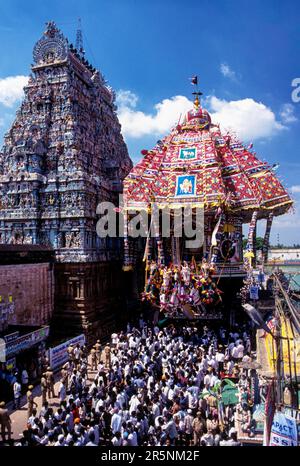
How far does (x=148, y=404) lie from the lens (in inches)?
484

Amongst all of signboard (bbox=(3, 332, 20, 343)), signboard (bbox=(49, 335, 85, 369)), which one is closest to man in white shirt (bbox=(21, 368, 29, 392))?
signboard (bbox=(3, 332, 20, 343))

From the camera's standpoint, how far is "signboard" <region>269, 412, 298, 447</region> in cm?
723

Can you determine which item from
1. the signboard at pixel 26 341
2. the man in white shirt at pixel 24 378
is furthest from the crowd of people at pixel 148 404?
the signboard at pixel 26 341

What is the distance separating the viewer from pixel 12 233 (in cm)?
2486

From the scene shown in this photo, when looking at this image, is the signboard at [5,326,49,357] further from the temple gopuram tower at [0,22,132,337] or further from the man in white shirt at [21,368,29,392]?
the temple gopuram tower at [0,22,132,337]

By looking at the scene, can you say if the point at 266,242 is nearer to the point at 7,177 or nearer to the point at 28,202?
the point at 28,202

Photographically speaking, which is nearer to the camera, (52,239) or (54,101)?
(52,239)

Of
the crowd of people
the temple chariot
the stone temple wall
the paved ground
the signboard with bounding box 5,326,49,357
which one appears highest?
the temple chariot

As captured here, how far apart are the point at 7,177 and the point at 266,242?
1870 centimetres

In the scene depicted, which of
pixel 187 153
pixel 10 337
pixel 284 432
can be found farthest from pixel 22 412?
pixel 187 153

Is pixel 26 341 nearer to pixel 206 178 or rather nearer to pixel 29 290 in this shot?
pixel 29 290

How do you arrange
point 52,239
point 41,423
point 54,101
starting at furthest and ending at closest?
point 54,101 → point 52,239 → point 41,423

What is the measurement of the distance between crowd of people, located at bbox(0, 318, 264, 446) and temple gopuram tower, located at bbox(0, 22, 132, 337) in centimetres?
610
